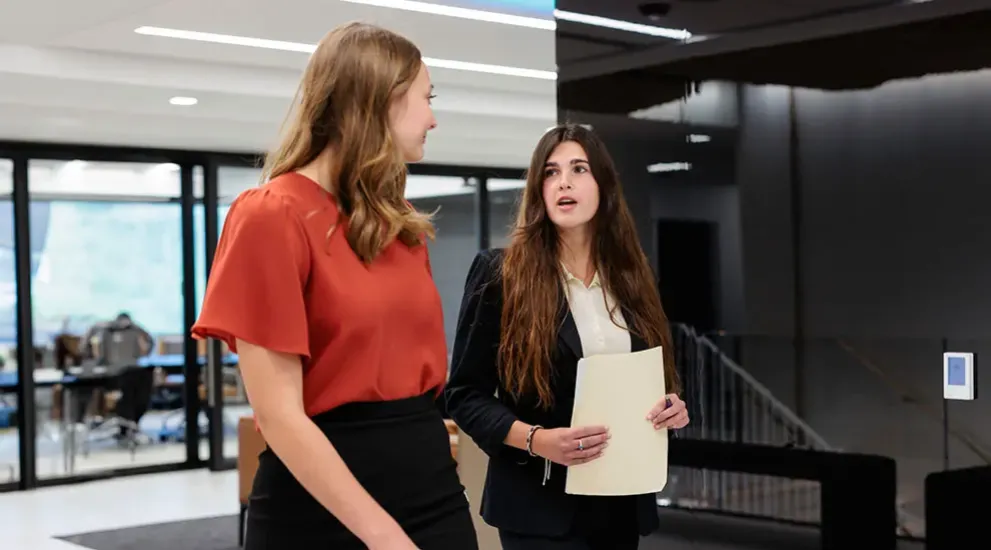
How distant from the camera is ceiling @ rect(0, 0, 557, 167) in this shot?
5.46 metres

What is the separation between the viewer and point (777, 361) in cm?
438

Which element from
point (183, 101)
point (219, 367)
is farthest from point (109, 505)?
point (183, 101)

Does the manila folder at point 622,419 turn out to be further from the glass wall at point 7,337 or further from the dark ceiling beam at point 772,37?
the glass wall at point 7,337

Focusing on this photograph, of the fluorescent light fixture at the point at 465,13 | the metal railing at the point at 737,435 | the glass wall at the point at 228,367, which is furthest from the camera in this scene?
the glass wall at the point at 228,367

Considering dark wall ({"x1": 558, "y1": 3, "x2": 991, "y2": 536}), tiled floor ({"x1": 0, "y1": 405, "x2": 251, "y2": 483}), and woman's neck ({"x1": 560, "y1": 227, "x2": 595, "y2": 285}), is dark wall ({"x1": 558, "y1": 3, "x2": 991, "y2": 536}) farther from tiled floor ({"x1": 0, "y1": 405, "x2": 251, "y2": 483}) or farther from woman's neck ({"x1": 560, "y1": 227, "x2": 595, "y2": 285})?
tiled floor ({"x1": 0, "y1": 405, "x2": 251, "y2": 483})

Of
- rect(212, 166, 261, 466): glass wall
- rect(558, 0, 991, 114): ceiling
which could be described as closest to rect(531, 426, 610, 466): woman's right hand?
rect(558, 0, 991, 114): ceiling

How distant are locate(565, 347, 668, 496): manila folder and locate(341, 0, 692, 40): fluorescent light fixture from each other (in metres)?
2.65

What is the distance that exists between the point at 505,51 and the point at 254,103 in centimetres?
184

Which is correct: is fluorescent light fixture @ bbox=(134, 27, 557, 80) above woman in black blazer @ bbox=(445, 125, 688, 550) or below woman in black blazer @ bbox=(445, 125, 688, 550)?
above

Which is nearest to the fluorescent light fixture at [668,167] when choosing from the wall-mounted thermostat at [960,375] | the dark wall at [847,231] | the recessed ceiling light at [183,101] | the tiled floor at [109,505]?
the dark wall at [847,231]

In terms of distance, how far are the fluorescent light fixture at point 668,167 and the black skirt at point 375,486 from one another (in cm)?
328

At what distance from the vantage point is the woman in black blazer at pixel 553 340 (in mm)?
2195

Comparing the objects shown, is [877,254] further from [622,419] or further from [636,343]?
[622,419]

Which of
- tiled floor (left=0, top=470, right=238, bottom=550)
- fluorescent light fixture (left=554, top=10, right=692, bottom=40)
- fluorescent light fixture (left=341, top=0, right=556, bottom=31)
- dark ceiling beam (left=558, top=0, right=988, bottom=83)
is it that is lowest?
tiled floor (left=0, top=470, right=238, bottom=550)
